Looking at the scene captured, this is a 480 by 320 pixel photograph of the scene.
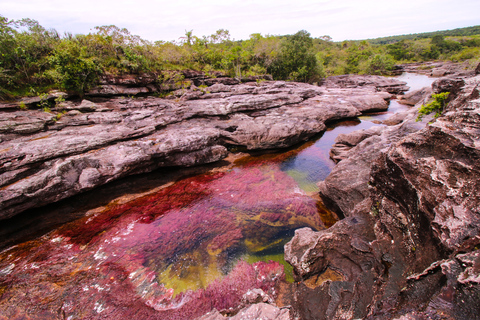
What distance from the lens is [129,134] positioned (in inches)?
557

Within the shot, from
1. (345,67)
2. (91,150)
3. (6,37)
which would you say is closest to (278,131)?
(91,150)

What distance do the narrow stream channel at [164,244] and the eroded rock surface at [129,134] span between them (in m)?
2.16

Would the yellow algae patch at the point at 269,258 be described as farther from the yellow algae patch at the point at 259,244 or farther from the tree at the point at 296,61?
the tree at the point at 296,61

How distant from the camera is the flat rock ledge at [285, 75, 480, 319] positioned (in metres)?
3.37

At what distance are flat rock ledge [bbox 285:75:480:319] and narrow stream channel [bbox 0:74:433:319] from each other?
211 cm

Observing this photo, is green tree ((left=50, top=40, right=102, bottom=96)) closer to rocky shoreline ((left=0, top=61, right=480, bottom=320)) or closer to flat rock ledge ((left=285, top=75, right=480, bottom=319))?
rocky shoreline ((left=0, top=61, right=480, bottom=320))

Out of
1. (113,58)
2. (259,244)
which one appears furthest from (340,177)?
(113,58)

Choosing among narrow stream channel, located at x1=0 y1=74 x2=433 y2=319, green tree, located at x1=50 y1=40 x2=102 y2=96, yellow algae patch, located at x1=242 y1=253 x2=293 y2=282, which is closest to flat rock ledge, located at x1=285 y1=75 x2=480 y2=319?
yellow algae patch, located at x1=242 y1=253 x2=293 y2=282

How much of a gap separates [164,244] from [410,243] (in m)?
9.57

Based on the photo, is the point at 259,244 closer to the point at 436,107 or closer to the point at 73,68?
the point at 436,107

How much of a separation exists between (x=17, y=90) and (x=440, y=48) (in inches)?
5138

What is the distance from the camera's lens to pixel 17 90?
16.4m

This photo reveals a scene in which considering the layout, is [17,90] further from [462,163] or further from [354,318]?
[462,163]

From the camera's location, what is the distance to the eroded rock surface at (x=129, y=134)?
1019cm
